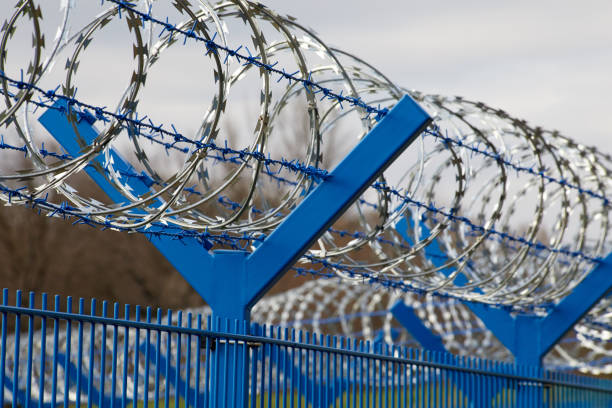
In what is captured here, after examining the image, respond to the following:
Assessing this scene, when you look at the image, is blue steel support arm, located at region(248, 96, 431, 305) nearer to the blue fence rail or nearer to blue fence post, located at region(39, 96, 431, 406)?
blue fence post, located at region(39, 96, 431, 406)

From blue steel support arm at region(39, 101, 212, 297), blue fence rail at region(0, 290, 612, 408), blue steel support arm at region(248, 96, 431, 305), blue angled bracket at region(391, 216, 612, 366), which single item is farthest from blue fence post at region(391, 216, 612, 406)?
blue steel support arm at region(248, 96, 431, 305)

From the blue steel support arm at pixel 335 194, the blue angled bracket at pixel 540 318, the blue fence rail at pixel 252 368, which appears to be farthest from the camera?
the blue angled bracket at pixel 540 318

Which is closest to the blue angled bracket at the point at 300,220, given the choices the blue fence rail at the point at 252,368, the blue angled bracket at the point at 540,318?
the blue fence rail at the point at 252,368

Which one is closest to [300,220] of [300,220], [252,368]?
[300,220]

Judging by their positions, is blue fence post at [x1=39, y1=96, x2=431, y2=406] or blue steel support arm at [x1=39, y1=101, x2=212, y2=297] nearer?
blue fence post at [x1=39, y1=96, x2=431, y2=406]

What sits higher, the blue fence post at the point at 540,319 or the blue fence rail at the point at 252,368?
the blue fence post at the point at 540,319

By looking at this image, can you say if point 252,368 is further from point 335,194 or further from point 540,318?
point 540,318

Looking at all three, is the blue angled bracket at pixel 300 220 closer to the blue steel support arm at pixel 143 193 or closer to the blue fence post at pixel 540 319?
the blue steel support arm at pixel 143 193

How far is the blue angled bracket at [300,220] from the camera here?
7676 mm

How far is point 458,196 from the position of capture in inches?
381

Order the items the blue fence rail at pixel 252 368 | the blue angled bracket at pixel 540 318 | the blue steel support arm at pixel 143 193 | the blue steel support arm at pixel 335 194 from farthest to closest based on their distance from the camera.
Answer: the blue angled bracket at pixel 540 318, the blue steel support arm at pixel 143 193, the blue steel support arm at pixel 335 194, the blue fence rail at pixel 252 368

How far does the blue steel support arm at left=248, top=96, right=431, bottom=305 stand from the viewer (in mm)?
7664

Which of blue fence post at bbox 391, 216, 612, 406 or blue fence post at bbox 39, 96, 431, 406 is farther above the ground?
blue fence post at bbox 391, 216, 612, 406

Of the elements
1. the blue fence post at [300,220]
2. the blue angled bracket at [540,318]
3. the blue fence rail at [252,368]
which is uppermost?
the blue angled bracket at [540,318]
